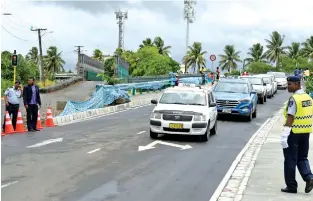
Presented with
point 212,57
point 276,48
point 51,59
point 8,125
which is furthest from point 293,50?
point 8,125

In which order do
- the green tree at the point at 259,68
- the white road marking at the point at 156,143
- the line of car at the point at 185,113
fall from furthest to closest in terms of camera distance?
the green tree at the point at 259,68 → the line of car at the point at 185,113 → the white road marking at the point at 156,143

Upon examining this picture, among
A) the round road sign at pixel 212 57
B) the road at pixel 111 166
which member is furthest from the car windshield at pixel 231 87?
the round road sign at pixel 212 57

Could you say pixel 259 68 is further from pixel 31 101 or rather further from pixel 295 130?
pixel 295 130

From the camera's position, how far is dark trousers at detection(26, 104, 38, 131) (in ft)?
54.1

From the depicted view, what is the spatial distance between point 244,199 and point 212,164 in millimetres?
3739

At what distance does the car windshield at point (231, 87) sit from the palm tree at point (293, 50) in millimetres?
85165

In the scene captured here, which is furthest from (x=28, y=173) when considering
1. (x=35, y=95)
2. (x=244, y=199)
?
(x=35, y=95)

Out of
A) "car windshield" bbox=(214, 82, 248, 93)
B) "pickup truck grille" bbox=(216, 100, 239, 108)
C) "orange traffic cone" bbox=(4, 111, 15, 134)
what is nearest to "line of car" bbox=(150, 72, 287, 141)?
"pickup truck grille" bbox=(216, 100, 239, 108)

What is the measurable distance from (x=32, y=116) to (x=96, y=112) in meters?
7.41

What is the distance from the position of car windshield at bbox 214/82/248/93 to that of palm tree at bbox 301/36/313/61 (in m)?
80.0

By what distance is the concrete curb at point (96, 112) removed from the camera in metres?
20.1

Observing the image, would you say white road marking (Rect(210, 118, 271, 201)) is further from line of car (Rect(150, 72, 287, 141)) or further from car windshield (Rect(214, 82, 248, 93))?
car windshield (Rect(214, 82, 248, 93))

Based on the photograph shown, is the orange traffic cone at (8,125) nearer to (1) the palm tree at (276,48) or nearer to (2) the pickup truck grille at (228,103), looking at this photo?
(2) the pickup truck grille at (228,103)

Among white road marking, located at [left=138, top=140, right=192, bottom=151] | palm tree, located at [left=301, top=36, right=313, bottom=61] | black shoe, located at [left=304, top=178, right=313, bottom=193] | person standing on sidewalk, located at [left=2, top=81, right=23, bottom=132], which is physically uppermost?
palm tree, located at [left=301, top=36, right=313, bottom=61]
